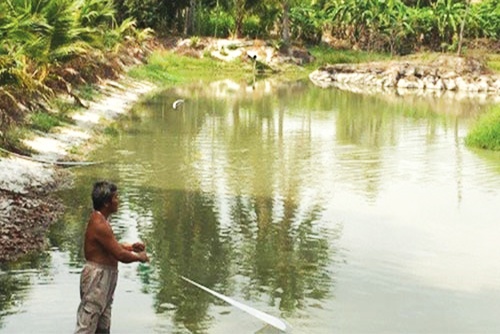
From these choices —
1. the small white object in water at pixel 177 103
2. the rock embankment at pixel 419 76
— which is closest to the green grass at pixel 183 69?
the rock embankment at pixel 419 76

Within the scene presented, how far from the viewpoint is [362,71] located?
166 feet

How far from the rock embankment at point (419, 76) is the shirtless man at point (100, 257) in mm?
40503

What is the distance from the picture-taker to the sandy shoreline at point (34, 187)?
460 inches

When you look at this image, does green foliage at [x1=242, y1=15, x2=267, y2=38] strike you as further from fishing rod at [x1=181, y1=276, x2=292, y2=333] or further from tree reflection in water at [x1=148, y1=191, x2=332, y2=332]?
fishing rod at [x1=181, y1=276, x2=292, y2=333]

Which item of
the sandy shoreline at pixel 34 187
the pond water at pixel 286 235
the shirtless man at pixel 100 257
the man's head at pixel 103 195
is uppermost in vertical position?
the man's head at pixel 103 195

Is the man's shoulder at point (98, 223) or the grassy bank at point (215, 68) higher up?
the man's shoulder at point (98, 223)

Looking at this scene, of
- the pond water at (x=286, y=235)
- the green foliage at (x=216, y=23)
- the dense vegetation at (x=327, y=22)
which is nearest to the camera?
the pond water at (x=286, y=235)

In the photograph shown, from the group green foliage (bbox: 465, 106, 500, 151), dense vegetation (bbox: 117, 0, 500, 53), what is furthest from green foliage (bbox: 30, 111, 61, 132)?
dense vegetation (bbox: 117, 0, 500, 53)

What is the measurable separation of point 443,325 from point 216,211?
5.88m

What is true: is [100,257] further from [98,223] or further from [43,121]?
[43,121]

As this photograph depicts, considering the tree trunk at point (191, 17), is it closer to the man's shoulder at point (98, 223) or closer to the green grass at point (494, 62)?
the green grass at point (494, 62)

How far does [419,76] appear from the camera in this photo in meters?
49.5

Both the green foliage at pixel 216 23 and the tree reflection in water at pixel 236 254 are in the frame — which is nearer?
Result: the tree reflection in water at pixel 236 254

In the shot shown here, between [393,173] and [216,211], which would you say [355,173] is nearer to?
[393,173]
